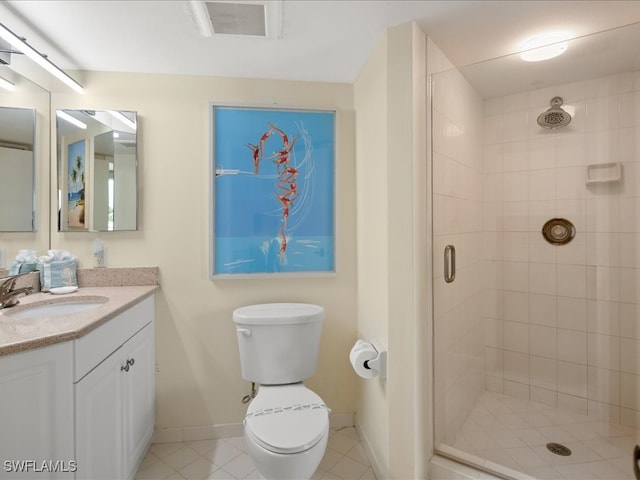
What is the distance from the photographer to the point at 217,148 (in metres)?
1.92

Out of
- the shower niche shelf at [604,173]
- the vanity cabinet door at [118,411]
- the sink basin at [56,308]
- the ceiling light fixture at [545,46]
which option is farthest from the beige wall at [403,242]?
the sink basin at [56,308]

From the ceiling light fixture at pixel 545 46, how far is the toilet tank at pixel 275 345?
5.63 feet

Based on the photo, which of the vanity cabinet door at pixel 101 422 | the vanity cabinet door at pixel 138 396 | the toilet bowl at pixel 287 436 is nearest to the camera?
the vanity cabinet door at pixel 101 422

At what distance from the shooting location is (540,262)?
190 centimetres

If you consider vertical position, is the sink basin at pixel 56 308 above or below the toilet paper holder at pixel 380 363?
above

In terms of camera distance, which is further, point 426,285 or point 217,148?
point 217,148

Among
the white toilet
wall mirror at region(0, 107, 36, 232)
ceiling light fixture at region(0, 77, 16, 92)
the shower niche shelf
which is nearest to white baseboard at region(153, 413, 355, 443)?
the white toilet

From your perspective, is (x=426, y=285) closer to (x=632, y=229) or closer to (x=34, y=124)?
(x=632, y=229)

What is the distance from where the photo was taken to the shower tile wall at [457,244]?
1.60 meters

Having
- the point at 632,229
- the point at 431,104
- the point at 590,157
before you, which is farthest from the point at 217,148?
the point at 632,229

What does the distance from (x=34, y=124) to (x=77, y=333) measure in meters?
1.34

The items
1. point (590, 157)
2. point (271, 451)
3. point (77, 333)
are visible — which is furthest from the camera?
point (590, 157)

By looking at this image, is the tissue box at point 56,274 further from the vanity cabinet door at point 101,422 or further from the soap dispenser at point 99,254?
the vanity cabinet door at point 101,422

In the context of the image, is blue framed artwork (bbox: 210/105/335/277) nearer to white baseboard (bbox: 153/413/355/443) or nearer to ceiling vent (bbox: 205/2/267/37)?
ceiling vent (bbox: 205/2/267/37)
